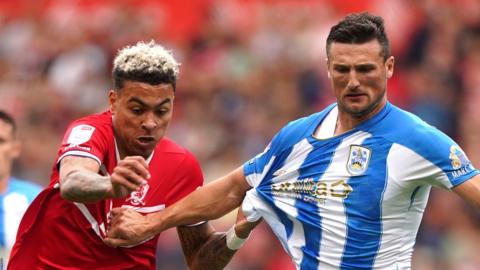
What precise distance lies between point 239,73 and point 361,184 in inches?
318

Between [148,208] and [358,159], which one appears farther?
[148,208]

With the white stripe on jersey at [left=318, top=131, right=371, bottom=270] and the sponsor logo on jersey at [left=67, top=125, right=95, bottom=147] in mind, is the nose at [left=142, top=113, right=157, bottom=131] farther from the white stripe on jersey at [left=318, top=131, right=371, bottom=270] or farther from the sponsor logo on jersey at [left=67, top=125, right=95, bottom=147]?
the white stripe on jersey at [left=318, top=131, right=371, bottom=270]

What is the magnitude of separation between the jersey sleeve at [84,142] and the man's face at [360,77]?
134 cm

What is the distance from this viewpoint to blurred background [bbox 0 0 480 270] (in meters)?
12.2

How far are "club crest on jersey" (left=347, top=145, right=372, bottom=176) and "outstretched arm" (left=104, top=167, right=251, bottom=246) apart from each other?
801mm

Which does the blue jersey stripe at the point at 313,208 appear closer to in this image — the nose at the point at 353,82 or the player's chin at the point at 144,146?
the nose at the point at 353,82

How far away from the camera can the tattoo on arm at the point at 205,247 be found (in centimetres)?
752

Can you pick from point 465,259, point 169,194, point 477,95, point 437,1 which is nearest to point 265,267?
point 465,259

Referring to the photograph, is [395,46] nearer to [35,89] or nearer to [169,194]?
[35,89]

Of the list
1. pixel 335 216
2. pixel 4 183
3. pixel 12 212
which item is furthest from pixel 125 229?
pixel 4 183

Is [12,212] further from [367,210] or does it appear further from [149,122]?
[367,210]

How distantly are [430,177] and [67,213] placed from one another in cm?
208

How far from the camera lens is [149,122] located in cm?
682

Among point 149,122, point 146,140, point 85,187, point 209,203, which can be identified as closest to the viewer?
point 85,187
